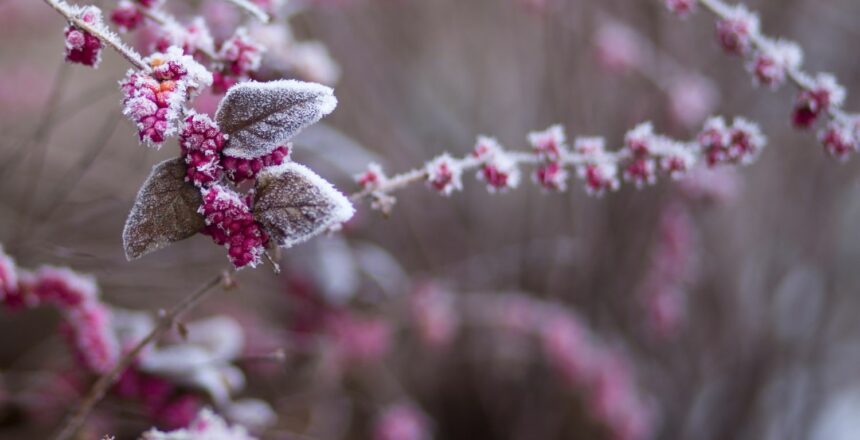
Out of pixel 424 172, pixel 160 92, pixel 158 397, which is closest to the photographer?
pixel 160 92

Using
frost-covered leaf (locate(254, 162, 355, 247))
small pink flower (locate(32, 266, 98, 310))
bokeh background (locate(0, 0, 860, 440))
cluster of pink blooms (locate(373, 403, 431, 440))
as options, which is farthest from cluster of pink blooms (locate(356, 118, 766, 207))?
cluster of pink blooms (locate(373, 403, 431, 440))

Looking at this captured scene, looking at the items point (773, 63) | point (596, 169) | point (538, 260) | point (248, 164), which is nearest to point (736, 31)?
point (773, 63)

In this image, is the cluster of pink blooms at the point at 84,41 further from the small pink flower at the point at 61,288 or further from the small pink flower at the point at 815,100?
the small pink flower at the point at 815,100

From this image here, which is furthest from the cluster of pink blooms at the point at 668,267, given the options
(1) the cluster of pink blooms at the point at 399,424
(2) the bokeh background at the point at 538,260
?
(1) the cluster of pink blooms at the point at 399,424

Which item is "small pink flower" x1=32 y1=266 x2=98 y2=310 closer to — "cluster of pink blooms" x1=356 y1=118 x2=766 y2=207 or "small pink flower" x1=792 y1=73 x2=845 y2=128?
"cluster of pink blooms" x1=356 y1=118 x2=766 y2=207

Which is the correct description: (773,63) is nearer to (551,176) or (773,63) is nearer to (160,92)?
(551,176)
